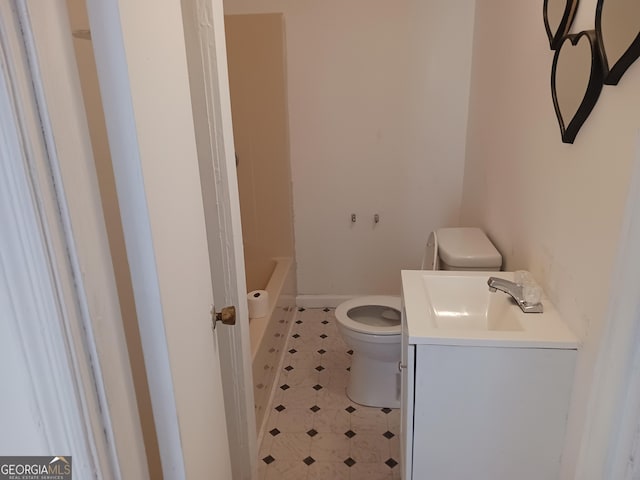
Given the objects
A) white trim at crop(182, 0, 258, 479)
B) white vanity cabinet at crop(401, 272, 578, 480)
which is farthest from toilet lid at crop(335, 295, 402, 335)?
white vanity cabinet at crop(401, 272, 578, 480)

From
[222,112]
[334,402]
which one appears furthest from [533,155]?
[334,402]

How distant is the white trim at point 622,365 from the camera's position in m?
0.70

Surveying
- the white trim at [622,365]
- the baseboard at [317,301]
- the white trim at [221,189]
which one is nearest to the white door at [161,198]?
the white trim at [221,189]

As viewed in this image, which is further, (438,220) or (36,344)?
(438,220)

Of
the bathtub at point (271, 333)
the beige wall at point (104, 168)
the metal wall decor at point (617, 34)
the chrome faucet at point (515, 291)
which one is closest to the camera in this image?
the beige wall at point (104, 168)

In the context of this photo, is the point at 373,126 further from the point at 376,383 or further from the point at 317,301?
the point at 376,383

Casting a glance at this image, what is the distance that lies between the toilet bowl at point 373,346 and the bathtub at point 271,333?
0.39 meters

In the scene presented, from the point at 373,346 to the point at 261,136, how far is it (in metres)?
1.56

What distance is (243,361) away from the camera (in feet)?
5.02

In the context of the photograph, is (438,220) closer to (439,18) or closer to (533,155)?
(439,18)

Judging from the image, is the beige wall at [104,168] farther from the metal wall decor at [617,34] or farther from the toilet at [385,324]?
the toilet at [385,324]

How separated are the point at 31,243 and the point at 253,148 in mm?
2564

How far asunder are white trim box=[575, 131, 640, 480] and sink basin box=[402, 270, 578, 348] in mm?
469

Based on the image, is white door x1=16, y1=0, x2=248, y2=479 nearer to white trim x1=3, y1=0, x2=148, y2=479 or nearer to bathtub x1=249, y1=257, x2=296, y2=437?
white trim x1=3, y1=0, x2=148, y2=479
